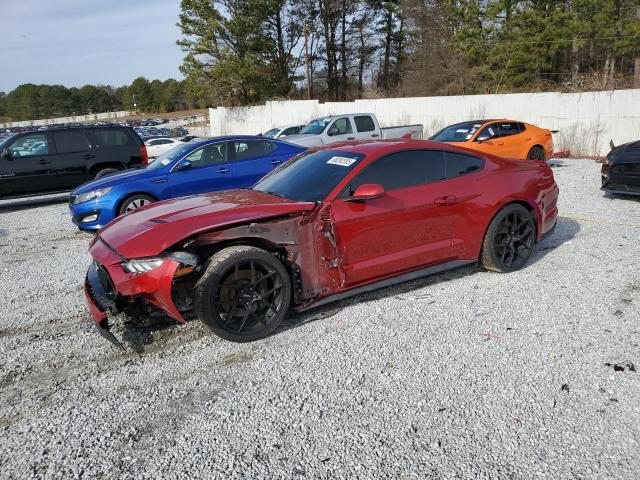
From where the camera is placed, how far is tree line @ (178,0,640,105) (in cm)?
2331

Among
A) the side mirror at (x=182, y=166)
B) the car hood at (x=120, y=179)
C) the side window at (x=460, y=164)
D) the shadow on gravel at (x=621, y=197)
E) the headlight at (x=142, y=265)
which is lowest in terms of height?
the shadow on gravel at (x=621, y=197)

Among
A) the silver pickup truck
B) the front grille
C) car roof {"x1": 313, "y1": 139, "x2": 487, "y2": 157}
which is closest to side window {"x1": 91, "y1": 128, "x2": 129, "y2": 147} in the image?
the silver pickup truck

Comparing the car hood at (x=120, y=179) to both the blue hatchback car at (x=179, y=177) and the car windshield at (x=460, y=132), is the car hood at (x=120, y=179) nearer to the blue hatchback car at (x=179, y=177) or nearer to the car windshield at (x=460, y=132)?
the blue hatchback car at (x=179, y=177)

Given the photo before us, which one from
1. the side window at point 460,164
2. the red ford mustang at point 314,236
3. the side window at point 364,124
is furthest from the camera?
the side window at point 364,124

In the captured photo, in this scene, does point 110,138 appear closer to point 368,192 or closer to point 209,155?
point 209,155

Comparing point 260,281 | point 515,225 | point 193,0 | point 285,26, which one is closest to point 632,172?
point 515,225

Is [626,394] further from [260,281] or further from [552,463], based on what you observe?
[260,281]

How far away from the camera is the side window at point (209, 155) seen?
26.9 ft

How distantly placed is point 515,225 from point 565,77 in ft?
83.1

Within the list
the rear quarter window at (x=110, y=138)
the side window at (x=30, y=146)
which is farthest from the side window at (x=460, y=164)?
the side window at (x=30, y=146)

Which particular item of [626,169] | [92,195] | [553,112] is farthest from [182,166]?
[553,112]

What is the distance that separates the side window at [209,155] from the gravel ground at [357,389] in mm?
3684

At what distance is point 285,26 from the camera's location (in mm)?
42062

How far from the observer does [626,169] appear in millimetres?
8438
